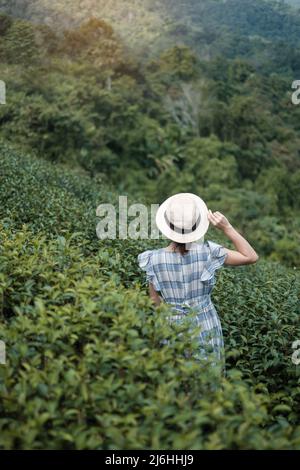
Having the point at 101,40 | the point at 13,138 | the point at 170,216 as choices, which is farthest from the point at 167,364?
the point at 101,40

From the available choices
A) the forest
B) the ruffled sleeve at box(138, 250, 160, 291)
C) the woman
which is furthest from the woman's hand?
the forest

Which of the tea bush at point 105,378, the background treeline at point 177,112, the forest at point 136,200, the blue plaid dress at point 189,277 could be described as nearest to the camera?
the tea bush at point 105,378

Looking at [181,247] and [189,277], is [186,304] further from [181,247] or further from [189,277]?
[181,247]

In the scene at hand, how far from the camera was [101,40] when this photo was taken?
2438cm

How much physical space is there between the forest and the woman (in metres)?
0.18

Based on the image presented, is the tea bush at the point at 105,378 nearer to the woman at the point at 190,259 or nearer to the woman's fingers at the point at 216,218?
the woman at the point at 190,259

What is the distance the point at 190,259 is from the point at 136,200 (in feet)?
32.4

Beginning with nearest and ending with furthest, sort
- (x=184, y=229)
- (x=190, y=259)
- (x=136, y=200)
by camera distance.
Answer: (x=184, y=229) < (x=190, y=259) < (x=136, y=200)

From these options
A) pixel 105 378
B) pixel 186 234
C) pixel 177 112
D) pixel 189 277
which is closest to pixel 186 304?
pixel 189 277

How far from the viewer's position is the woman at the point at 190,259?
122 inches

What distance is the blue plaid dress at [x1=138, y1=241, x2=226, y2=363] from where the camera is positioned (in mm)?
3186

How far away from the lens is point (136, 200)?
13016 millimetres

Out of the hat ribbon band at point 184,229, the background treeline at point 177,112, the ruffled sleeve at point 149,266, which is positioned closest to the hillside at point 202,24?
the background treeline at point 177,112

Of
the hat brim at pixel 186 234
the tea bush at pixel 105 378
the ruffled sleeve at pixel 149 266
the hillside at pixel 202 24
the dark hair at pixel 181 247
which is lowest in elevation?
the tea bush at pixel 105 378
